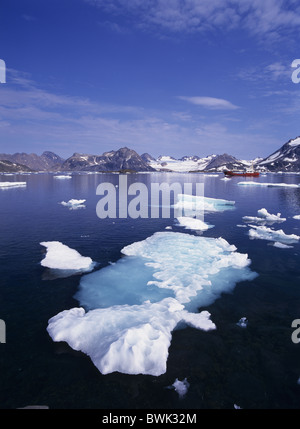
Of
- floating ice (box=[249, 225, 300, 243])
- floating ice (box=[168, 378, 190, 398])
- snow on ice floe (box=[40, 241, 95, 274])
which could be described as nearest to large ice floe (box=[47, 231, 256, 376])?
floating ice (box=[168, 378, 190, 398])

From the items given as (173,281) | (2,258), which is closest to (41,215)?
(2,258)

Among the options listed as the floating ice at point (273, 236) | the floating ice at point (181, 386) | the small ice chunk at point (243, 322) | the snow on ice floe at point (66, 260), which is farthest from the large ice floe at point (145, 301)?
the floating ice at point (273, 236)

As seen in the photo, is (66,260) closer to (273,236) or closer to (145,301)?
(145,301)

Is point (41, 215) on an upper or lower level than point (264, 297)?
upper

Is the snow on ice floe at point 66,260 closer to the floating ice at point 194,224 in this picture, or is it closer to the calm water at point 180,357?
the calm water at point 180,357

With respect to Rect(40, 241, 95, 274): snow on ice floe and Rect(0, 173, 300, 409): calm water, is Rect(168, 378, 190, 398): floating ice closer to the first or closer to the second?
Rect(0, 173, 300, 409): calm water

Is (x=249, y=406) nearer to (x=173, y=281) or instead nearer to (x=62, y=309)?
(x=173, y=281)
